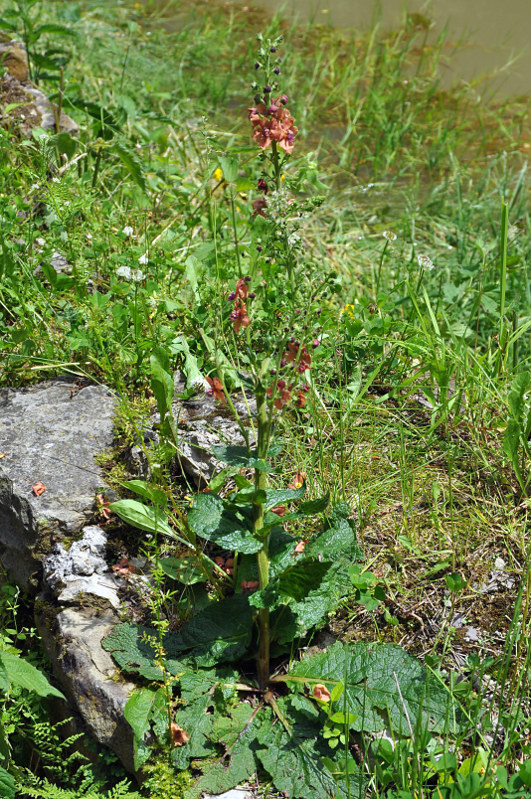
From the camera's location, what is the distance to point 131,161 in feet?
11.0

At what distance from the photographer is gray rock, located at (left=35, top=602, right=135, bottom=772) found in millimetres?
1976

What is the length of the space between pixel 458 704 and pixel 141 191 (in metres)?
2.64

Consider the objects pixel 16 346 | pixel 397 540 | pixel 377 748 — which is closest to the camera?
pixel 377 748

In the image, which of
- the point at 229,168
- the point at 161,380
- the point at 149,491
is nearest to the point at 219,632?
the point at 149,491

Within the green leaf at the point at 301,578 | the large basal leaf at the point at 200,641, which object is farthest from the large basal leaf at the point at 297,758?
the green leaf at the point at 301,578

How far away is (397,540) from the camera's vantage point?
226 centimetres

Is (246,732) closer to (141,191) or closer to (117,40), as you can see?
(141,191)

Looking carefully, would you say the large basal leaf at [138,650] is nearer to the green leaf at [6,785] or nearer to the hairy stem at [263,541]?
the hairy stem at [263,541]

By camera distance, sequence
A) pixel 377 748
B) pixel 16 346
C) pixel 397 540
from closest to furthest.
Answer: pixel 377 748 < pixel 397 540 < pixel 16 346

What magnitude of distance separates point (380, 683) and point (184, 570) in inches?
25.9

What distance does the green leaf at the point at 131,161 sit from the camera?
3318 millimetres

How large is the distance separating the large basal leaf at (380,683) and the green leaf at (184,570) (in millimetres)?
389

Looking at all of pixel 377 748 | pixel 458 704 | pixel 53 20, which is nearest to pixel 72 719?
pixel 377 748

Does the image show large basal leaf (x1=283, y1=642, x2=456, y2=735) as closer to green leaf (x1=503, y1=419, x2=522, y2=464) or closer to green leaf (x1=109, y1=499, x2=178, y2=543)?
green leaf (x1=109, y1=499, x2=178, y2=543)
